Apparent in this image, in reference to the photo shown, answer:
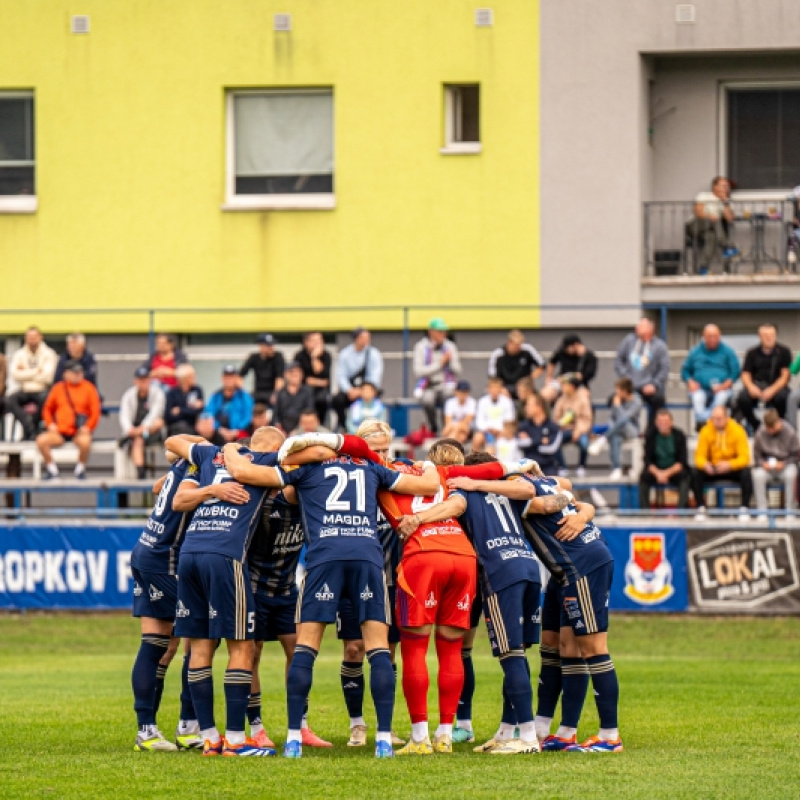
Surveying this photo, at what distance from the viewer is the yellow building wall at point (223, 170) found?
27500 millimetres

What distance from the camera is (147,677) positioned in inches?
438

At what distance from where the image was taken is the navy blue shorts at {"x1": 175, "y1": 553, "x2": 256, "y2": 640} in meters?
10.5

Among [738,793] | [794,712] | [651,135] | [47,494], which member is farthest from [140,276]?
[738,793]

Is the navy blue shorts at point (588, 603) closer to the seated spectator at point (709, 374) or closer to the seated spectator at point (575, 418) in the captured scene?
the seated spectator at point (575, 418)

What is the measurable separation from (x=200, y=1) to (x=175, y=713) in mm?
17476

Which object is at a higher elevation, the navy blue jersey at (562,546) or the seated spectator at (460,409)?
the seated spectator at (460,409)

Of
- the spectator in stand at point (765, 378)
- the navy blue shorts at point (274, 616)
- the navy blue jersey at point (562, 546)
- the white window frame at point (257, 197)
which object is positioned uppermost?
the white window frame at point (257, 197)

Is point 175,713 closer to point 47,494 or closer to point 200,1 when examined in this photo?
point 47,494

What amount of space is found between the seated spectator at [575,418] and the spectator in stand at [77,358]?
289 inches

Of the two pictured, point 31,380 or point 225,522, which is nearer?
point 225,522

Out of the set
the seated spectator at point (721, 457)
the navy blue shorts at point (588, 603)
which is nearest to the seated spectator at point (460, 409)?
the seated spectator at point (721, 457)

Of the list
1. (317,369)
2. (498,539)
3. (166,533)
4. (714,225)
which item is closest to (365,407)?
(317,369)

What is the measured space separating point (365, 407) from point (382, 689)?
563 inches

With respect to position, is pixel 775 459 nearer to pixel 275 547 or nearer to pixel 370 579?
pixel 275 547
